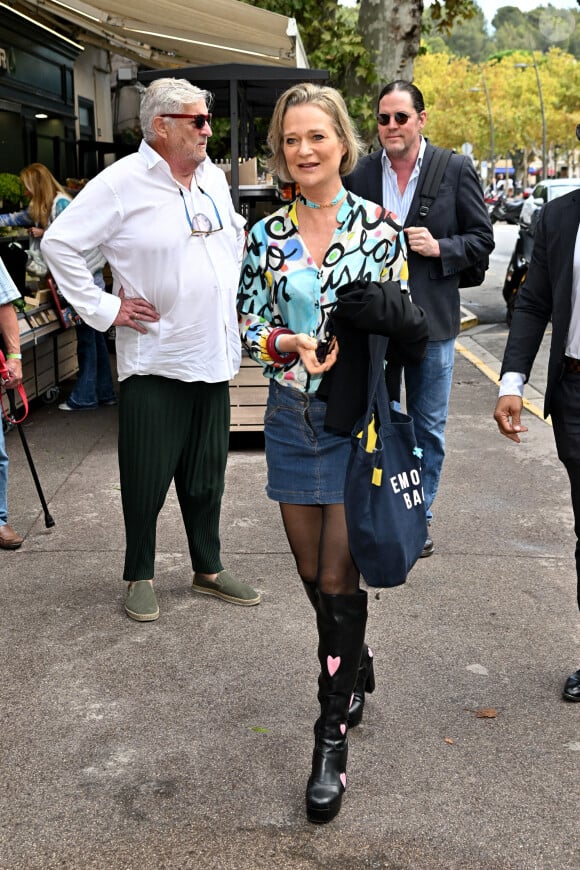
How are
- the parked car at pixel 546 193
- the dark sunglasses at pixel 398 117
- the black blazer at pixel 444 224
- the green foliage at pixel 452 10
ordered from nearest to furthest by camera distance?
1. the dark sunglasses at pixel 398 117
2. the black blazer at pixel 444 224
3. the parked car at pixel 546 193
4. the green foliage at pixel 452 10

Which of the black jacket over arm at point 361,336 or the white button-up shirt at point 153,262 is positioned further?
the white button-up shirt at point 153,262

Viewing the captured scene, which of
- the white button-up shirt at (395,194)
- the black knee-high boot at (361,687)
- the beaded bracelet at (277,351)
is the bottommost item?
the black knee-high boot at (361,687)

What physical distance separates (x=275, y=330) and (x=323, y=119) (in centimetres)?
62

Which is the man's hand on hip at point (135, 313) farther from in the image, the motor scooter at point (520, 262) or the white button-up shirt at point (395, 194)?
the motor scooter at point (520, 262)

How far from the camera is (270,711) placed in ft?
12.5

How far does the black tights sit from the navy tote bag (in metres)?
0.11

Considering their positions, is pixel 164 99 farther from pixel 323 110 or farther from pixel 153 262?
pixel 323 110

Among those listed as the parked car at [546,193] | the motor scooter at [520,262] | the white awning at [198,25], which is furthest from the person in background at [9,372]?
the parked car at [546,193]

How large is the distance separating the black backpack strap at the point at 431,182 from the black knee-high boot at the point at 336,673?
7.88 feet

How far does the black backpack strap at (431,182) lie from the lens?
5.04m

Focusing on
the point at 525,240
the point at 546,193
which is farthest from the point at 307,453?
the point at 546,193

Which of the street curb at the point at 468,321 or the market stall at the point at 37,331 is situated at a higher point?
the market stall at the point at 37,331

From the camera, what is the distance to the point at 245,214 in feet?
27.2

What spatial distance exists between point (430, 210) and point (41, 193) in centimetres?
511
